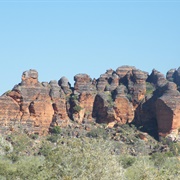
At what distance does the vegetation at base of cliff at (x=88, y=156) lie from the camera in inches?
1494

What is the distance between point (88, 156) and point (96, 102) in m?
64.0

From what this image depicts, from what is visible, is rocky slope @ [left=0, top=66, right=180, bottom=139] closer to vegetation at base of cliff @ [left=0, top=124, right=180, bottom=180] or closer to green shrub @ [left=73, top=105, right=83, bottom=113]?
green shrub @ [left=73, top=105, right=83, bottom=113]

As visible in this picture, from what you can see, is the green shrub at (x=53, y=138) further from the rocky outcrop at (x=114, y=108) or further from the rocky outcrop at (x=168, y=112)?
the rocky outcrop at (x=168, y=112)

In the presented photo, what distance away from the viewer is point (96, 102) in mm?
102312

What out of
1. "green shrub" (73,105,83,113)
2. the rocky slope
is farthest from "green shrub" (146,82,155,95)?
"green shrub" (73,105,83,113)

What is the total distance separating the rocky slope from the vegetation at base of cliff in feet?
8.11

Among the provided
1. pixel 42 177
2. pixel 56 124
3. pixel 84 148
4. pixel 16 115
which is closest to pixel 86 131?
pixel 56 124

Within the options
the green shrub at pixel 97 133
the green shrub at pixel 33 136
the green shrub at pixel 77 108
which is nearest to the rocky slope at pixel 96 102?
the green shrub at pixel 77 108

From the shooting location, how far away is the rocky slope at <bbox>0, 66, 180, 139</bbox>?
308 ft

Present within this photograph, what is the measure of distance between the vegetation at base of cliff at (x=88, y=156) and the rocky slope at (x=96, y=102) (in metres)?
2.47

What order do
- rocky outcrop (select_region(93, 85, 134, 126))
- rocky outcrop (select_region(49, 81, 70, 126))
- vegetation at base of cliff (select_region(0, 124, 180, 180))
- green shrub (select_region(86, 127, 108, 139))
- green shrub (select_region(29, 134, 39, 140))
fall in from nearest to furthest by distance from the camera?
vegetation at base of cliff (select_region(0, 124, 180, 180)), green shrub (select_region(29, 134, 39, 140)), green shrub (select_region(86, 127, 108, 139)), rocky outcrop (select_region(49, 81, 70, 126)), rocky outcrop (select_region(93, 85, 134, 126))

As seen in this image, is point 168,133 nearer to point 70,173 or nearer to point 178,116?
point 178,116

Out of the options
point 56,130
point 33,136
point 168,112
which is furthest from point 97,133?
point 168,112

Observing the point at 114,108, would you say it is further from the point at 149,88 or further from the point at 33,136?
the point at 33,136
